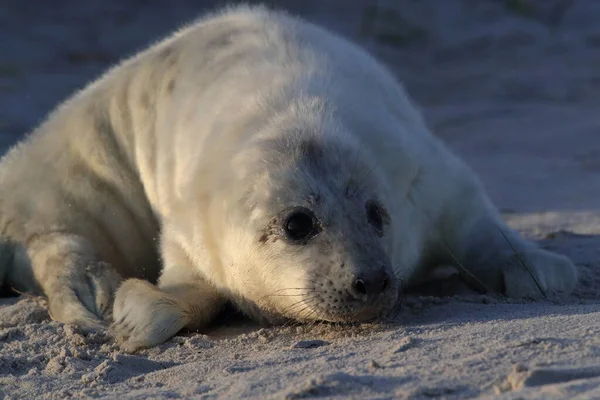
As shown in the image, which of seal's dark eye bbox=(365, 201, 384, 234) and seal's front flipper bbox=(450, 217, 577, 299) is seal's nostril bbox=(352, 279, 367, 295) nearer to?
seal's dark eye bbox=(365, 201, 384, 234)

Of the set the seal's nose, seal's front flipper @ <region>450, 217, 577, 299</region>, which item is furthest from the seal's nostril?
seal's front flipper @ <region>450, 217, 577, 299</region>

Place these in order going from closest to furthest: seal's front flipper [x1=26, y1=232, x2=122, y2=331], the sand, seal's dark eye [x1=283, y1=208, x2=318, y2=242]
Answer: the sand
seal's dark eye [x1=283, y1=208, x2=318, y2=242]
seal's front flipper [x1=26, y1=232, x2=122, y2=331]

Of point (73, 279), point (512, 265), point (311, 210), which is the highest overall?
point (311, 210)

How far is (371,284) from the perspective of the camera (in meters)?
3.16

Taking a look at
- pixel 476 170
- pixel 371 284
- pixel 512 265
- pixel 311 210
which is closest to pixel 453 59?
pixel 476 170

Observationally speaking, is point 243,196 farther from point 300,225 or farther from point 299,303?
A: point 299,303

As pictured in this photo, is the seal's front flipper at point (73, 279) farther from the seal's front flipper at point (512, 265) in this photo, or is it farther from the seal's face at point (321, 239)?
the seal's front flipper at point (512, 265)

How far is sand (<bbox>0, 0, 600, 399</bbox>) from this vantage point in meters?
2.59

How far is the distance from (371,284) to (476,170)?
4527 millimetres

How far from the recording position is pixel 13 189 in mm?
4680

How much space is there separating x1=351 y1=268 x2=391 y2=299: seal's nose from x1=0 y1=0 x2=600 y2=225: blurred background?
420cm

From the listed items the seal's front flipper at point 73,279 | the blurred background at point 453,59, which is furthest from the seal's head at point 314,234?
the blurred background at point 453,59

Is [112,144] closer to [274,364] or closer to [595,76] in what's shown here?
[274,364]

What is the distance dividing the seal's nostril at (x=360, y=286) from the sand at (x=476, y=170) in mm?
128
